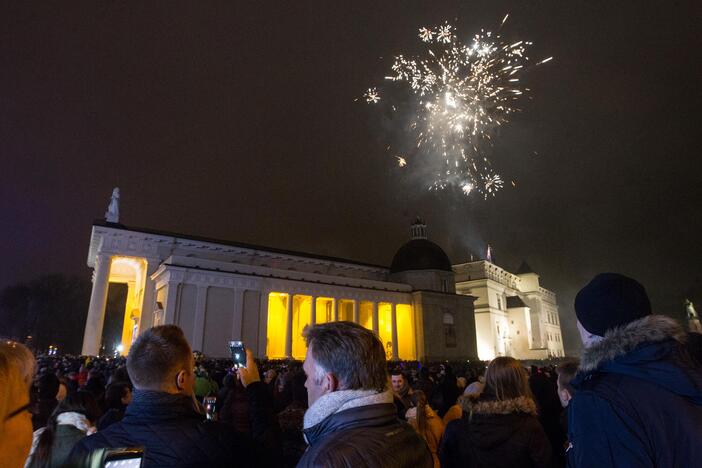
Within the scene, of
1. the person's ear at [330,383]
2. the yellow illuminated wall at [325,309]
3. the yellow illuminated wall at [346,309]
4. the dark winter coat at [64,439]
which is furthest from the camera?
the yellow illuminated wall at [346,309]

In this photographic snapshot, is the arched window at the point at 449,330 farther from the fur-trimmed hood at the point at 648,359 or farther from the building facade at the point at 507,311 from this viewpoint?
the fur-trimmed hood at the point at 648,359

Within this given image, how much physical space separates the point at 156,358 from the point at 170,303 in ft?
105

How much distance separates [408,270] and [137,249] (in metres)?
32.1

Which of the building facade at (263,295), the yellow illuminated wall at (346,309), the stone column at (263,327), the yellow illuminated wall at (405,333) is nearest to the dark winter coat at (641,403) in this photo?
the building facade at (263,295)

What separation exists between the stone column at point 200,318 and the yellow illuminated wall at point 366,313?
16.8 metres

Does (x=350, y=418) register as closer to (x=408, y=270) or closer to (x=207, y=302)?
(x=207, y=302)

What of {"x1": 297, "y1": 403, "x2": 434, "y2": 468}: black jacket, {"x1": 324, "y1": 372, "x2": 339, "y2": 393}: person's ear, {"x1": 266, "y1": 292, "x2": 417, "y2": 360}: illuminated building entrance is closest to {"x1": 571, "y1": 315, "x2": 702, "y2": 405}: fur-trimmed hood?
{"x1": 297, "y1": 403, "x2": 434, "y2": 468}: black jacket

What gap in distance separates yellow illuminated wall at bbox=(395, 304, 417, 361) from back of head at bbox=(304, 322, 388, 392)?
151 ft

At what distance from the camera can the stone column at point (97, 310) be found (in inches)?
1276

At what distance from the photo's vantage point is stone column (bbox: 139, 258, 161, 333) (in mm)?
34469

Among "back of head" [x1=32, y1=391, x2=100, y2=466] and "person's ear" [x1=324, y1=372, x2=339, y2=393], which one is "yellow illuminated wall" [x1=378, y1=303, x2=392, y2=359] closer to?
"back of head" [x1=32, y1=391, x2=100, y2=466]

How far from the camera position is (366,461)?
5.39 feet

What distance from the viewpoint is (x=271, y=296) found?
138 ft

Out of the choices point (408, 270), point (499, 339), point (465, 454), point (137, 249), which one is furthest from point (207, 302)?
point (499, 339)
